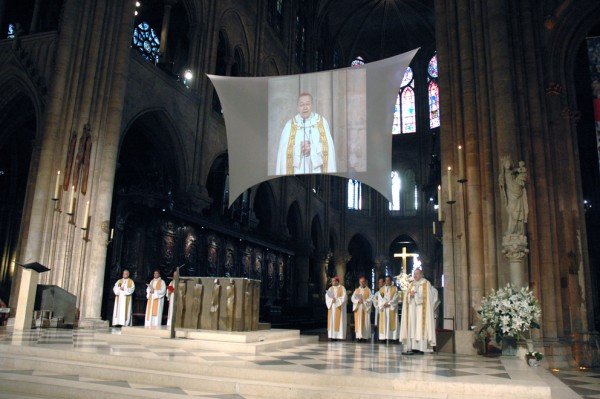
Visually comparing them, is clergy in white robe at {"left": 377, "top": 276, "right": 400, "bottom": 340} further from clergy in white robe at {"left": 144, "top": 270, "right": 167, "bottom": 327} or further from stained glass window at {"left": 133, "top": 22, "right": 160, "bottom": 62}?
stained glass window at {"left": 133, "top": 22, "right": 160, "bottom": 62}

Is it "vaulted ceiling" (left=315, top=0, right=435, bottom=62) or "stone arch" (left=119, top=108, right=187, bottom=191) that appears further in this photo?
"vaulted ceiling" (left=315, top=0, right=435, bottom=62)

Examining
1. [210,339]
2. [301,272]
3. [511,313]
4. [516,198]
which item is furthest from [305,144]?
[301,272]

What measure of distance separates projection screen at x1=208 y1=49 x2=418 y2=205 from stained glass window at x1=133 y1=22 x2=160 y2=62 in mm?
9218

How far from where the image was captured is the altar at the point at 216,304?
890 centimetres

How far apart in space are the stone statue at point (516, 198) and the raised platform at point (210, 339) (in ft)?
16.1

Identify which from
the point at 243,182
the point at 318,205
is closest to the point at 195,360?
the point at 243,182

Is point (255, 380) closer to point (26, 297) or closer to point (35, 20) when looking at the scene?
point (26, 297)

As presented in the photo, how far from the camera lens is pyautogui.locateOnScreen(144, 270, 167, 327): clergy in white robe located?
538 inches

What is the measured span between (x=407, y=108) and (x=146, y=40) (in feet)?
74.9

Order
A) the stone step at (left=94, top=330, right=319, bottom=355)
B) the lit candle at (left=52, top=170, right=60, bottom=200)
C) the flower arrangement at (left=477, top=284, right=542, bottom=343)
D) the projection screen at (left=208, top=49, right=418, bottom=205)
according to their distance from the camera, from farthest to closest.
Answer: the lit candle at (left=52, top=170, right=60, bottom=200) → the projection screen at (left=208, top=49, right=418, bottom=205) → the flower arrangement at (left=477, top=284, right=542, bottom=343) → the stone step at (left=94, top=330, right=319, bottom=355)

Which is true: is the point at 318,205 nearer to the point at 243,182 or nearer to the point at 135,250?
the point at 135,250

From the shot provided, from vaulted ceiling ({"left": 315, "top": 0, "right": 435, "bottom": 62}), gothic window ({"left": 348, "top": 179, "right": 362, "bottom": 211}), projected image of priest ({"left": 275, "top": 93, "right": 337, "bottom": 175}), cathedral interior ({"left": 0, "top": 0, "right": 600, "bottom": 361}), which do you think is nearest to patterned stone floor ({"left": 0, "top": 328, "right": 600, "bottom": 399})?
cathedral interior ({"left": 0, "top": 0, "right": 600, "bottom": 361})

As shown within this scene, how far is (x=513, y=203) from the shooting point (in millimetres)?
10039

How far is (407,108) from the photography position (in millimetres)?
38438
